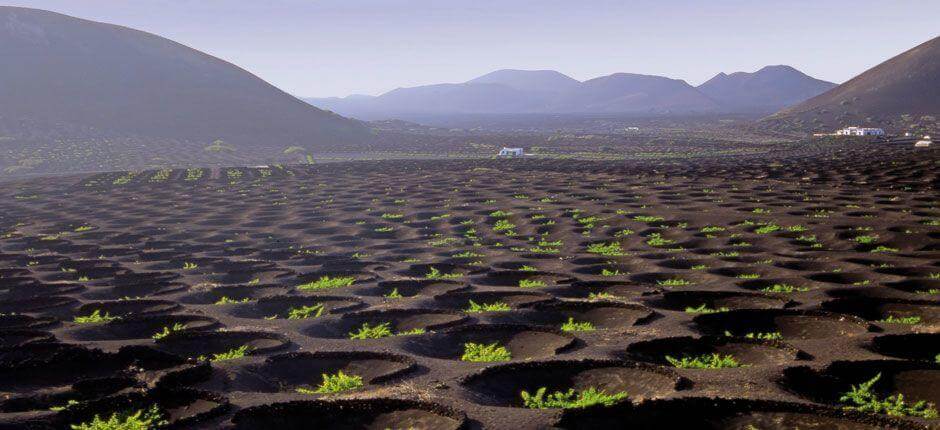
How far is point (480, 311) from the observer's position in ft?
44.5

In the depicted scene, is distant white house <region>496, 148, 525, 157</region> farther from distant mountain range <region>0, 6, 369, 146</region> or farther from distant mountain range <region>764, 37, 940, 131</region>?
distant mountain range <region>764, 37, 940, 131</region>

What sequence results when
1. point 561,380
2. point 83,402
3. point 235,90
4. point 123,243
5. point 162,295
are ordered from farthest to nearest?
point 235,90 → point 123,243 → point 162,295 → point 561,380 → point 83,402

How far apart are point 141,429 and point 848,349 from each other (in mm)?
8611

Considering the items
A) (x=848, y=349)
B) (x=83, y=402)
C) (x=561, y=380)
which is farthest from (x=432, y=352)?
(x=848, y=349)

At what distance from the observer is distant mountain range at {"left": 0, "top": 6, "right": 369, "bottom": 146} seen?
101000 millimetres

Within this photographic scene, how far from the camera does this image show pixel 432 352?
1106cm

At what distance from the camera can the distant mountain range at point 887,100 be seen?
13212cm

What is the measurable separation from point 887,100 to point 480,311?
154 m

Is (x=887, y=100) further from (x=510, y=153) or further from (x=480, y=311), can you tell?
(x=480, y=311)

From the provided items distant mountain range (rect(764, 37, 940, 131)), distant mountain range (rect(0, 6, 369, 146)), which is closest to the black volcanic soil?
distant mountain range (rect(0, 6, 369, 146))

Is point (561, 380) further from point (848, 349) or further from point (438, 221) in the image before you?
point (438, 221)

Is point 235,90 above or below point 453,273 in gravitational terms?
above

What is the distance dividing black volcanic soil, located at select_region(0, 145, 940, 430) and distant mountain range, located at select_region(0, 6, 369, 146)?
75.1 m

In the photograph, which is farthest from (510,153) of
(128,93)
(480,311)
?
(480,311)
